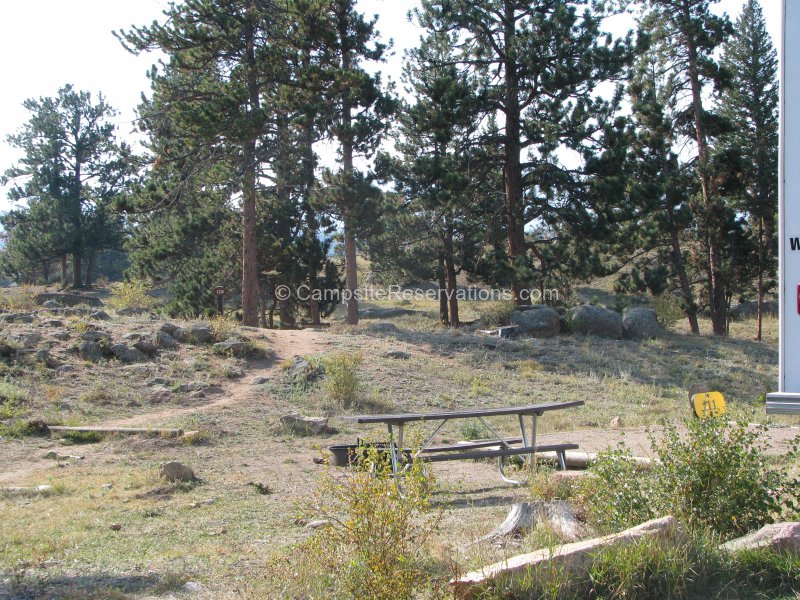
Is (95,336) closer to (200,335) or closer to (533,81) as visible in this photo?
(200,335)

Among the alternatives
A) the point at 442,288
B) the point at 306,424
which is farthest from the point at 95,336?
the point at 442,288

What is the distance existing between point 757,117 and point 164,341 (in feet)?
80.7

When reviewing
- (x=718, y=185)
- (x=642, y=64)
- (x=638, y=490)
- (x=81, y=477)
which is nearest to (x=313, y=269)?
(x=642, y=64)

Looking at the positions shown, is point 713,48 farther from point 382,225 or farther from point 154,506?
point 154,506

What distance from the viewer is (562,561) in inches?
161

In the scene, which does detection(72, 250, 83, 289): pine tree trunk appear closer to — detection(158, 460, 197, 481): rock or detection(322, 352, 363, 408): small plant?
detection(322, 352, 363, 408): small plant

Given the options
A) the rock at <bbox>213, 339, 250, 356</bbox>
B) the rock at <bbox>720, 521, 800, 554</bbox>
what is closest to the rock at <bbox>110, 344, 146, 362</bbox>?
the rock at <bbox>213, 339, 250, 356</bbox>

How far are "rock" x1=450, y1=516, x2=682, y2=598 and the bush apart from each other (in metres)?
0.46

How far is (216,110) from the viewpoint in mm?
18812

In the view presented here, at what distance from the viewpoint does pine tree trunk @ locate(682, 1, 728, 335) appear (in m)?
26.2

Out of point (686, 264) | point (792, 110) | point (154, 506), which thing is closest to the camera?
point (792, 110)

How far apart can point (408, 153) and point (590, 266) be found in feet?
28.4

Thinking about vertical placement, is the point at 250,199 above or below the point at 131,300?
above

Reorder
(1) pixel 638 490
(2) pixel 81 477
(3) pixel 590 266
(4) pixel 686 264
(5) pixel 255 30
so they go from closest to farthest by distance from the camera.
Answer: (1) pixel 638 490 → (2) pixel 81 477 → (5) pixel 255 30 → (3) pixel 590 266 → (4) pixel 686 264
